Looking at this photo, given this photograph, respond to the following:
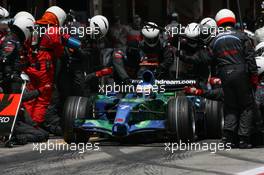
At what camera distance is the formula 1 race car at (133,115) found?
34.5 ft

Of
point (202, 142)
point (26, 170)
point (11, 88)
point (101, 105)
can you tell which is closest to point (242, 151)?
point (202, 142)

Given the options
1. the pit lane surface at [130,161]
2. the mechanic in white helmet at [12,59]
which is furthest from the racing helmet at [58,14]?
the pit lane surface at [130,161]

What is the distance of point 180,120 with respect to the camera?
34.3ft

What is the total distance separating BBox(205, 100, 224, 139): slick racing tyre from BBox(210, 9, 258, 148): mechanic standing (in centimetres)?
71

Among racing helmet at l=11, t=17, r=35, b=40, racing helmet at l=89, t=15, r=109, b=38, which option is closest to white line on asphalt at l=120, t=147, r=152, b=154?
racing helmet at l=11, t=17, r=35, b=40

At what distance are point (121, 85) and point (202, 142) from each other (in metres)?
1.90

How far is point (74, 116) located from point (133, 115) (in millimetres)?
870

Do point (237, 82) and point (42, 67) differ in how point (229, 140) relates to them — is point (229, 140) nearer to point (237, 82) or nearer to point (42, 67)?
point (237, 82)

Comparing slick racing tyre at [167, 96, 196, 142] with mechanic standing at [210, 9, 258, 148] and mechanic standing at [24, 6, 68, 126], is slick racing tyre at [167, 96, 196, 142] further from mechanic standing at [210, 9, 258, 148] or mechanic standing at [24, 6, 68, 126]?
mechanic standing at [24, 6, 68, 126]

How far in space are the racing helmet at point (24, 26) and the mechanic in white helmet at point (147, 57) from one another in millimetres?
1541

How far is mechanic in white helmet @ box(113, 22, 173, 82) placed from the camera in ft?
41.6

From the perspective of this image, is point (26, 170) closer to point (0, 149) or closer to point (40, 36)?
point (0, 149)

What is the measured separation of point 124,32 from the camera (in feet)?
62.1

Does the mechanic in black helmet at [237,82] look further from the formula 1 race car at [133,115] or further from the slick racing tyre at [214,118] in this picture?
the slick racing tyre at [214,118]
